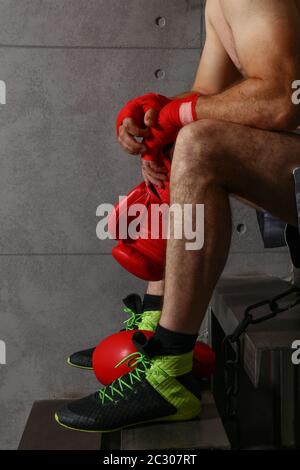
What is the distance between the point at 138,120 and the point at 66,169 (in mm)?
1212

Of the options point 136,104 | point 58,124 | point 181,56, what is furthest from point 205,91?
point 58,124

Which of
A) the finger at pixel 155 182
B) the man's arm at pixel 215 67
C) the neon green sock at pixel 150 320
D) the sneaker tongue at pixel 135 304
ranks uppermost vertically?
the man's arm at pixel 215 67

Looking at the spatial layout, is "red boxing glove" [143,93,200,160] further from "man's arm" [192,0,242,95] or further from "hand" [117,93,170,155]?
"man's arm" [192,0,242,95]

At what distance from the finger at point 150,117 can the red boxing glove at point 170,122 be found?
1cm

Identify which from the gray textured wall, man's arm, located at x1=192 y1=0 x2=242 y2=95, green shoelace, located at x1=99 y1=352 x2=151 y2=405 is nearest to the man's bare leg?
green shoelace, located at x1=99 y1=352 x2=151 y2=405

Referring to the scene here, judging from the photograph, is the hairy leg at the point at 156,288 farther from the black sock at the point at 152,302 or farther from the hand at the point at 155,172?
the hand at the point at 155,172

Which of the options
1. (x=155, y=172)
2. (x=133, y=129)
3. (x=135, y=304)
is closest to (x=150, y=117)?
(x=133, y=129)

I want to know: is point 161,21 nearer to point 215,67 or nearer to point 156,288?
point 215,67

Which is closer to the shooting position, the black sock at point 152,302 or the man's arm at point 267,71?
the man's arm at point 267,71

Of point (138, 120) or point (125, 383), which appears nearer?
point (125, 383)

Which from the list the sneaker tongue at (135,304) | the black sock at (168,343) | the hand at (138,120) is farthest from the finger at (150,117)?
the sneaker tongue at (135,304)

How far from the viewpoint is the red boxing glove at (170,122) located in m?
1.37

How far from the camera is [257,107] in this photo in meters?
1.26
